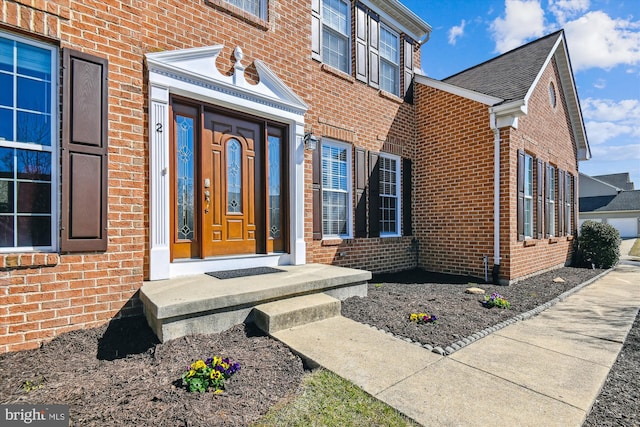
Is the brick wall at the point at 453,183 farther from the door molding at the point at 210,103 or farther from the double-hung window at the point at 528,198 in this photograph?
the door molding at the point at 210,103

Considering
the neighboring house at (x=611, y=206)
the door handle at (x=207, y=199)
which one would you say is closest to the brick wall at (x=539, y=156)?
the door handle at (x=207, y=199)

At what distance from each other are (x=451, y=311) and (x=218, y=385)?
322 centimetres

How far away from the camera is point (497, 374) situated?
8.59 feet

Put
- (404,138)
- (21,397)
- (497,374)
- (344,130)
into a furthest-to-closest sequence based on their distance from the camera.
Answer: (404,138) → (344,130) → (497,374) → (21,397)

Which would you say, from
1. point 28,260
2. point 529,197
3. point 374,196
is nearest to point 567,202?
point 529,197

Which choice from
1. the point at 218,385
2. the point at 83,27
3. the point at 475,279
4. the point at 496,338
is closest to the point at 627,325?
the point at 496,338

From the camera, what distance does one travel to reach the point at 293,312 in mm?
3361

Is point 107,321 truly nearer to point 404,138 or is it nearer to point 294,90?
point 294,90

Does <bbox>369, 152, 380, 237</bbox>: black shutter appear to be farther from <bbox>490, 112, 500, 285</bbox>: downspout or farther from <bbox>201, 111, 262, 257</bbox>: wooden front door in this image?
<bbox>201, 111, 262, 257</bbox>: wooden front door

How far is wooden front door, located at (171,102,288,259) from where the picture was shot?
412 cm

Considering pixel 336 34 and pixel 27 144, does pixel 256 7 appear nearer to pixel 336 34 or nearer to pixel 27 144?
pixel 336 34

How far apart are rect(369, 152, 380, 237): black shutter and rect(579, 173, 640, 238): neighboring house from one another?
2711cm

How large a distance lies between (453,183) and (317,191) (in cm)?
344

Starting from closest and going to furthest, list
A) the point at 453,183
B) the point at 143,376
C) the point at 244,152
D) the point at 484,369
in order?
the point at 143,376
the point at 484,369
the point at 244,152
the point at 453,183
